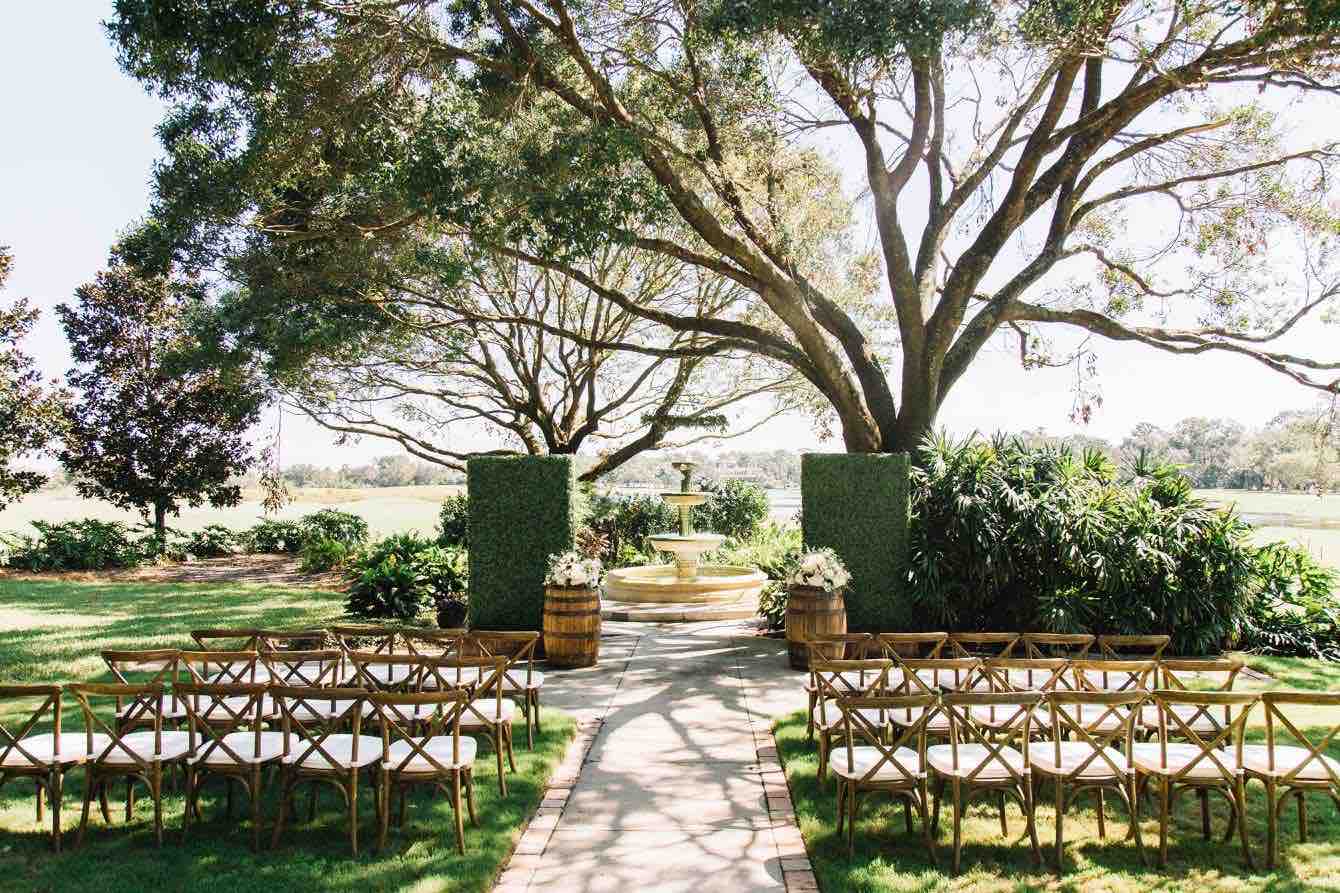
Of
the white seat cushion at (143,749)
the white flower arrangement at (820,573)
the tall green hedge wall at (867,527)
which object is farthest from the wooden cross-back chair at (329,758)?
the tall green hedge wall at (867,527)

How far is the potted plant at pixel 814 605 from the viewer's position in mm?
9703

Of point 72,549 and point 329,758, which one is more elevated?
point 72,549

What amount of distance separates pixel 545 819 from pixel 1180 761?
3.59 m

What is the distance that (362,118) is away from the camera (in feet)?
33.3

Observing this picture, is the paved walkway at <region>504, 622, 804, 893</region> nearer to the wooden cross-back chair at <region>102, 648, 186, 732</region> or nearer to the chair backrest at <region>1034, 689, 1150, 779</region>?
the chair backrest at <region>1034, 689, 1150, 779</region>

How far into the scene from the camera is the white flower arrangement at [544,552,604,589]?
32.9 ft

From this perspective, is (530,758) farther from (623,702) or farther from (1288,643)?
(1288,643)

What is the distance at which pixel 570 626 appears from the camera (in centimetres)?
998

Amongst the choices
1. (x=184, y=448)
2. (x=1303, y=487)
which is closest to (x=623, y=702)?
(x=1303, y=487)

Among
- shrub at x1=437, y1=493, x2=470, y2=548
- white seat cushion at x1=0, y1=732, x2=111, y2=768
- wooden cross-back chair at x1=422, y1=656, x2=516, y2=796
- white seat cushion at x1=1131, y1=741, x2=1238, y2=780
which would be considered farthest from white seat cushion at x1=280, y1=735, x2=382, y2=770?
shrub at x1=437, y1=493, x2=470, y2=548

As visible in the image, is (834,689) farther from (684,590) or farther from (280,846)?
(684,590)

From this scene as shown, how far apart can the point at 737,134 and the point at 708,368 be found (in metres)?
8.66

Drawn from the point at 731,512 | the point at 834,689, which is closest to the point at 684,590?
the point at 731,512

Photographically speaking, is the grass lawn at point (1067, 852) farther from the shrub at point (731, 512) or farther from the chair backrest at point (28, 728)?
the shrub at point (731, 512)
